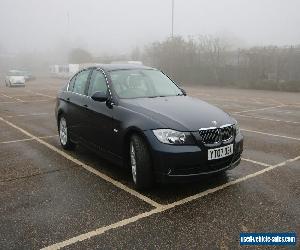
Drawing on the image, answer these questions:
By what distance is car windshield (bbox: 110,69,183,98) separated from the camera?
19.3 ft

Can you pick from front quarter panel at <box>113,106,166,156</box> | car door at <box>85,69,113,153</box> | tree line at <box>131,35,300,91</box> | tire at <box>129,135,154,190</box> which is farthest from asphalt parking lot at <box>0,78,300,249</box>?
tree line at <box>131,35,300,91</box>

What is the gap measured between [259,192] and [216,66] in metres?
31.0

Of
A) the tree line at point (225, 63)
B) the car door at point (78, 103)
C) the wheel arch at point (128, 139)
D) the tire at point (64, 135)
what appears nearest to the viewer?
the wheel arch at point (128, 139)

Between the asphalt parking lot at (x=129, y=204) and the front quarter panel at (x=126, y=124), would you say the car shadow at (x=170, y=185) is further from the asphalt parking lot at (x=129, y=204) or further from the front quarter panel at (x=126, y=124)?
the front quarter panel at (x=126, y=124)

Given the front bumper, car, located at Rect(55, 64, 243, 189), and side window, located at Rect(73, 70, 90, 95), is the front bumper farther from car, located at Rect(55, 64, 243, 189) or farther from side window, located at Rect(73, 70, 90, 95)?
side window, located at Rect(73, 70, 90, 95)

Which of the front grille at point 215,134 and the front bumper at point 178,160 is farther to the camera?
the front grille at point 215,134

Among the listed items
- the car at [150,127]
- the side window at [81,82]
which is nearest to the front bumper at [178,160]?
the car at [150,127]

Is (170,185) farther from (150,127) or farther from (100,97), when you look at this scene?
(100,97)

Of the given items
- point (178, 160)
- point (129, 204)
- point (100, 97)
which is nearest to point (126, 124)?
point (100, 97)

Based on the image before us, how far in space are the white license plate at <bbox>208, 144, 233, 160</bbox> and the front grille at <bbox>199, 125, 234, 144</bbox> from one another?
0.35 ft

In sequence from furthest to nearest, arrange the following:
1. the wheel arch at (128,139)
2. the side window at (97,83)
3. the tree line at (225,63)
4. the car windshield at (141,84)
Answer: the tree line at (225,63) → the side window at (97,83) → the car windshield at (141,84) → the wheel arch at (128,139)

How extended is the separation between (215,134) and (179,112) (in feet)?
1.96

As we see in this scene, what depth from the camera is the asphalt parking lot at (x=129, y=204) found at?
3.85 m

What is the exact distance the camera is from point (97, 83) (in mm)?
6332
